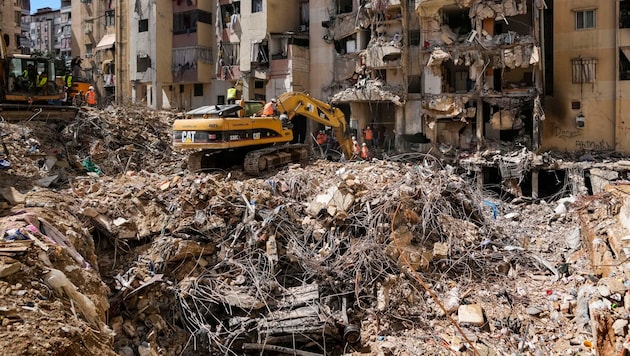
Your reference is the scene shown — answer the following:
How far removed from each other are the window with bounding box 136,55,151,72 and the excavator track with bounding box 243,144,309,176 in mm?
19159

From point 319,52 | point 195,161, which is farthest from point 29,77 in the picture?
point 319,52

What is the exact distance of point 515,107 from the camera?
22.2 m

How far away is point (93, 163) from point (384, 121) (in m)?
15.9

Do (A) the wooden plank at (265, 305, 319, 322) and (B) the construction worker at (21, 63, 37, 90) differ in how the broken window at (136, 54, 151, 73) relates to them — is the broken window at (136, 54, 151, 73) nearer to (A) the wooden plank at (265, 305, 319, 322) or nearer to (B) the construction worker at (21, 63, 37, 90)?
(B) the construction worker at (21, 63, 37, 90)

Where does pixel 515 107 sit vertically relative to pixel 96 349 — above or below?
above

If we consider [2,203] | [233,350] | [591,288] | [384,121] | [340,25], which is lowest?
[233,350]

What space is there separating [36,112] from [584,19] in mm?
21676

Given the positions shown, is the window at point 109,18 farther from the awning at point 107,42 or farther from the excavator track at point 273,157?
the excavator track at point 273,157

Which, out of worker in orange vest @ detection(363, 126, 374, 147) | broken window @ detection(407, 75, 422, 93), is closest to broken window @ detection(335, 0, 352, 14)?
broken window @ detection(407, 75, 422, 93)

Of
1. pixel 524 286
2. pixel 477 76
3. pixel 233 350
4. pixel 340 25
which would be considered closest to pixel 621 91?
pixel 477 76

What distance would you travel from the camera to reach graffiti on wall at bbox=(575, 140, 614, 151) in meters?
22.5

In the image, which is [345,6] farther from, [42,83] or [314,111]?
[42,83]

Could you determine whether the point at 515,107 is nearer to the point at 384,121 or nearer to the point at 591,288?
the point at 384,121

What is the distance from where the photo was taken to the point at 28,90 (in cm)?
1678
